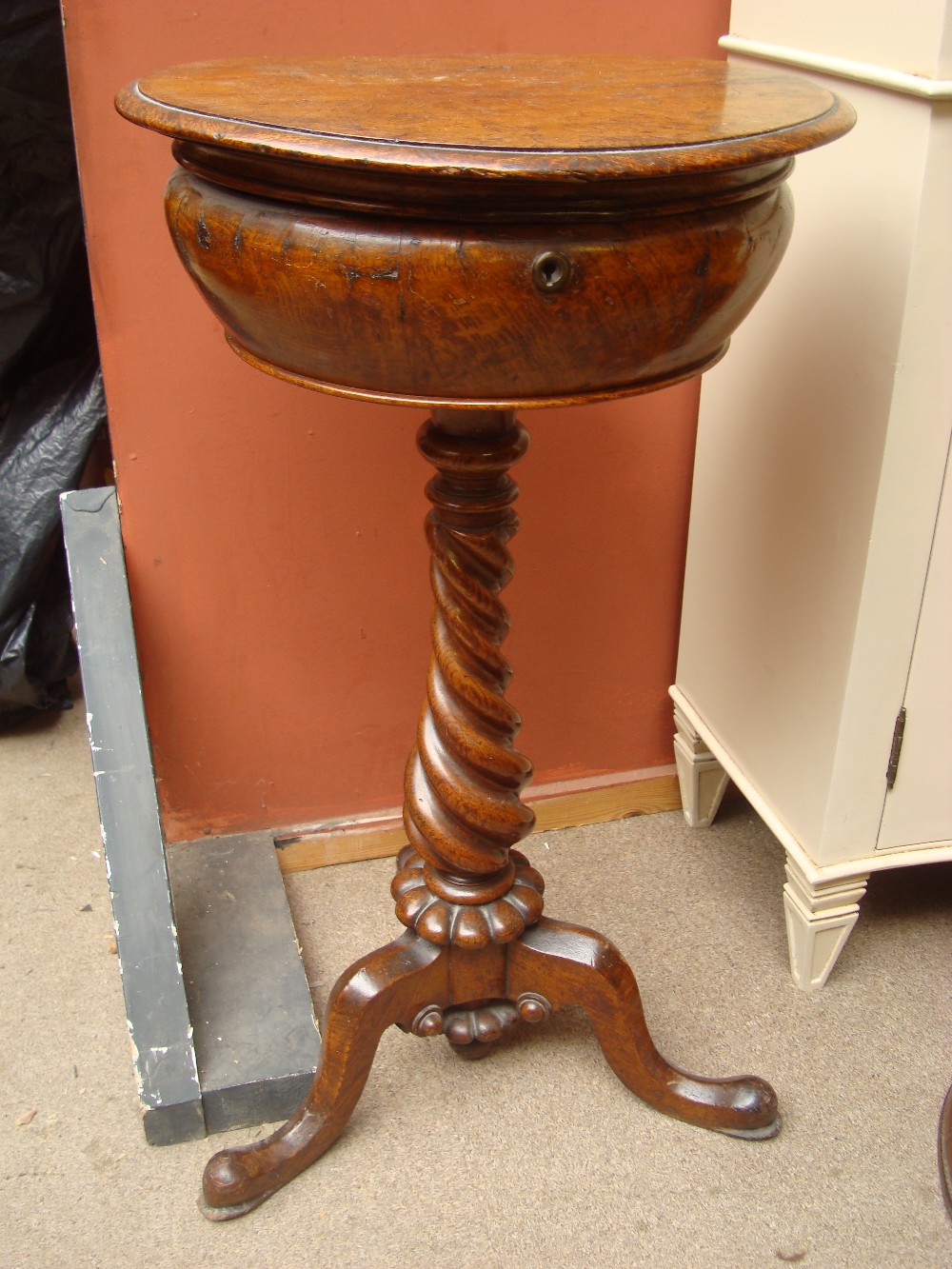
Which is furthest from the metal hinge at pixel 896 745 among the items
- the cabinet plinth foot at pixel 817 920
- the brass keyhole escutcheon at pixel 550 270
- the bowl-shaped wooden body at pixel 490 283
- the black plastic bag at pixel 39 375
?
the black plastic bag at pixel 39 375

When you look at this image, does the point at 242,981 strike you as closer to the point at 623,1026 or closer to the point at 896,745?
the point at 623,1026

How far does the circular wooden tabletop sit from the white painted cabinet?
160mm

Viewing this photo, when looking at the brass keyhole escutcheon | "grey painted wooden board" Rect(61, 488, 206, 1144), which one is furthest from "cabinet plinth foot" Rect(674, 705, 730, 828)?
the brass keyhole escutcheon

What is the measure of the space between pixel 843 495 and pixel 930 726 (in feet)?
0.95

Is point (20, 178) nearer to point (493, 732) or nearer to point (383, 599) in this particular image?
point (383, 599)

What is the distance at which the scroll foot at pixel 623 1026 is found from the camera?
1.21 m

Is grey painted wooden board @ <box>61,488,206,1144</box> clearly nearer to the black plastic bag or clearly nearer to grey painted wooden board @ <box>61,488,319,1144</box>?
grey painted wooden board @ <box>61,488,319,1144</box>

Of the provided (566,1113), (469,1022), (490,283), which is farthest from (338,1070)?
(490,283)

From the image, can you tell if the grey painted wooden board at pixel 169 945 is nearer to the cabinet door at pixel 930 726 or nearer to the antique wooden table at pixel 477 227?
the antique wooden table at pixel 477 227

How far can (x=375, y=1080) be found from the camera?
132cm

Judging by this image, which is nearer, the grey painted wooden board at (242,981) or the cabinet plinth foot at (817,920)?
the grey painted wooden board at (242,981)

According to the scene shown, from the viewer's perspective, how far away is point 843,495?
1230 mm

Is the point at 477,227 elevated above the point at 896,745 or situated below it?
above

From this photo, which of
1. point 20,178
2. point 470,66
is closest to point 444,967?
point 470,66
